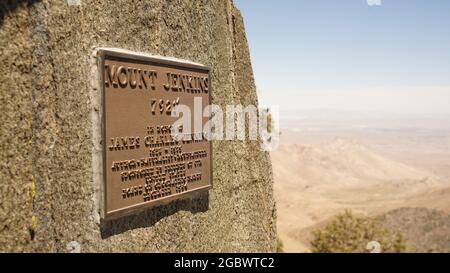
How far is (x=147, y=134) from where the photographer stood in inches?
130

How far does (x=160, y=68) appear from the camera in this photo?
3408 millimetres

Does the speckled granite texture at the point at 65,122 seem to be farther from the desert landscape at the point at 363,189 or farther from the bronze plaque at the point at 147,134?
the desert landscape at the point at 363,189

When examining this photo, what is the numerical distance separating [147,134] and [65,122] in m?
0.63

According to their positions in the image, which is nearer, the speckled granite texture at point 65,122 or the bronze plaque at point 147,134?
the speckled granite texture at point 65,122

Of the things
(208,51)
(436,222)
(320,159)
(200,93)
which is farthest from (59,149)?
(320,159)

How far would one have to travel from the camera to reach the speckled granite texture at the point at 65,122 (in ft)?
8.34

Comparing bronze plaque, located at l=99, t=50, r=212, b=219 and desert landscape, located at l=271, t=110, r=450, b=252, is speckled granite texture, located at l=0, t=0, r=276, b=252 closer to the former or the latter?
bronze plaque, located at l=99, t=50, r=212, b=219

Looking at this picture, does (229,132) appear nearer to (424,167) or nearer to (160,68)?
(160,68)

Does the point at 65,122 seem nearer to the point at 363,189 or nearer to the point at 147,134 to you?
the point at 147,134

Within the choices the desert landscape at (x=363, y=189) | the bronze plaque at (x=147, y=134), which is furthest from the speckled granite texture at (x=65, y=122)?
the desert landscape at (x=363, y=189)

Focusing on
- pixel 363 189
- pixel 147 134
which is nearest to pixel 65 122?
pixel 147 134

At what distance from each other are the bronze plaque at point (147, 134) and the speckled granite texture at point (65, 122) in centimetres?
10

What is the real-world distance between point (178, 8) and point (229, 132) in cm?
114

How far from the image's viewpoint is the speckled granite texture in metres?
2.54
